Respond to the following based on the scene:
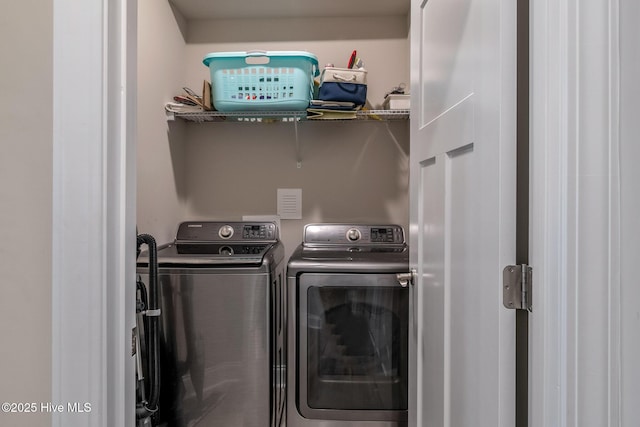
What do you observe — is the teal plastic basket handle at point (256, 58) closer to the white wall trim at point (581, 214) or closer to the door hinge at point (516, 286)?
the white wall trim at point (581, 214)

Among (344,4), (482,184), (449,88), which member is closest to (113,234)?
(482,184)

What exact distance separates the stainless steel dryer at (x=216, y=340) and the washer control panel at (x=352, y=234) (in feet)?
2.18

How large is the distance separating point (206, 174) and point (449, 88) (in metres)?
1.72

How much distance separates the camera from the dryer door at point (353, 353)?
169cm

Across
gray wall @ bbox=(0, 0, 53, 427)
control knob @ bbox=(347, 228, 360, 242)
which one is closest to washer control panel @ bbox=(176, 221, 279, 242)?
control knob @ bbox=(347, 228, 360, 242)

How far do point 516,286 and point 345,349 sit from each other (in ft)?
3.68

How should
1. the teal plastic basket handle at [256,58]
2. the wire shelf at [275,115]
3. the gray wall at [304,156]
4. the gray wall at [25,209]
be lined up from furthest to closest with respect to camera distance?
the gray wall at [304,156]
the wire shelf at [275,115]
the teal plastic basket handle at [256,58]
the gray wall at [25,209]

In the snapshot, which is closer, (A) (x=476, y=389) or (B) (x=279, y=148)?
(A) (x=476, y=389)

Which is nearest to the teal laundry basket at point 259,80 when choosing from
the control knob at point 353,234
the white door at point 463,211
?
the white door at point 463,211

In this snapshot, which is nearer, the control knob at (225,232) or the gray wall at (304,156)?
the control knob at (225,232)

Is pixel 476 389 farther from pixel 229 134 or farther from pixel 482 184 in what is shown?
pixel 229 134

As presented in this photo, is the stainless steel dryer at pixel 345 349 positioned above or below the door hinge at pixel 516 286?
below

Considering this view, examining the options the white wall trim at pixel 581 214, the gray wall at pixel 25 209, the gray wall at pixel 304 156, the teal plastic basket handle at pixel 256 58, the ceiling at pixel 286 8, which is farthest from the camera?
the gray wall at pixel 304 156

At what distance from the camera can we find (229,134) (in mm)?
2342
